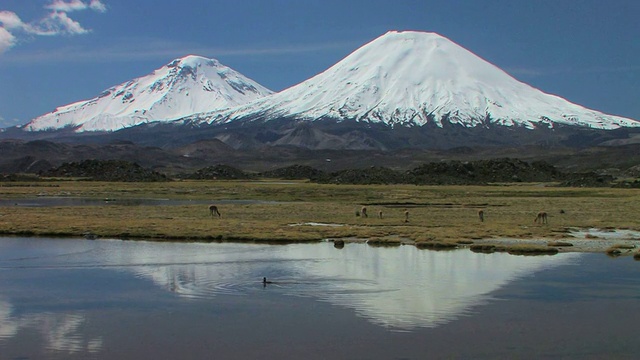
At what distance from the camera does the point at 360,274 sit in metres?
22.0

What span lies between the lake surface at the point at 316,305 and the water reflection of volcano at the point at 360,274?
6 cm

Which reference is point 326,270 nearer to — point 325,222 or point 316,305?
point 316,305

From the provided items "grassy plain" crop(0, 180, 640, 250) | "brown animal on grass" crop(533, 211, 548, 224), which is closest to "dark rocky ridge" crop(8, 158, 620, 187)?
"grassy plain" crop(0, 180, 640, 250)

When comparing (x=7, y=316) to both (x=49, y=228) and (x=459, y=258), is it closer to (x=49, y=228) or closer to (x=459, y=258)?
(x=459, y=258)

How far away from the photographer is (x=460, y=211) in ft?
156

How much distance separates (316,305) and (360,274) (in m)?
4.33

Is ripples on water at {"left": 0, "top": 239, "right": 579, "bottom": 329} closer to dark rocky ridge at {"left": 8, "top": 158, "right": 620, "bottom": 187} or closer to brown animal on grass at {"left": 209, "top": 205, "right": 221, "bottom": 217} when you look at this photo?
brown animal on grass at {"left": 209, "top": 205, "right": 221, "bottom": 217}

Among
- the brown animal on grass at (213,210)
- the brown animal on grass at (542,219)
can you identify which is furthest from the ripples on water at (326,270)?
the brown animal on grass at (542,219)

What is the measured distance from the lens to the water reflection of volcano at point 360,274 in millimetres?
17906

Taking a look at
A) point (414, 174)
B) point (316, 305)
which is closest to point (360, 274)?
point (316, 305)

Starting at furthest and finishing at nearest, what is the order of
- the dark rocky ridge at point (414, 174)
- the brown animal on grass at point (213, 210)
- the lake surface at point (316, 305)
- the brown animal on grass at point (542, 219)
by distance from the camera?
1. the dark rocky ridge at point (414, 174)
2. the brown animal on grass at point (213, 210)
3. the brown animal on grass at point (542, 219)
4. the lake surface at point (316, 305)

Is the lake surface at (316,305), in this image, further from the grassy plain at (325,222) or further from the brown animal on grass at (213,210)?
the brown animal on grass at (213,210)

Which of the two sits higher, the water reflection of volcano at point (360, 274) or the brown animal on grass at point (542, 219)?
the brown animal on grass at point (542, 219)

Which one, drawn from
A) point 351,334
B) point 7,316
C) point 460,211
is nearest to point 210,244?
point 7,316
